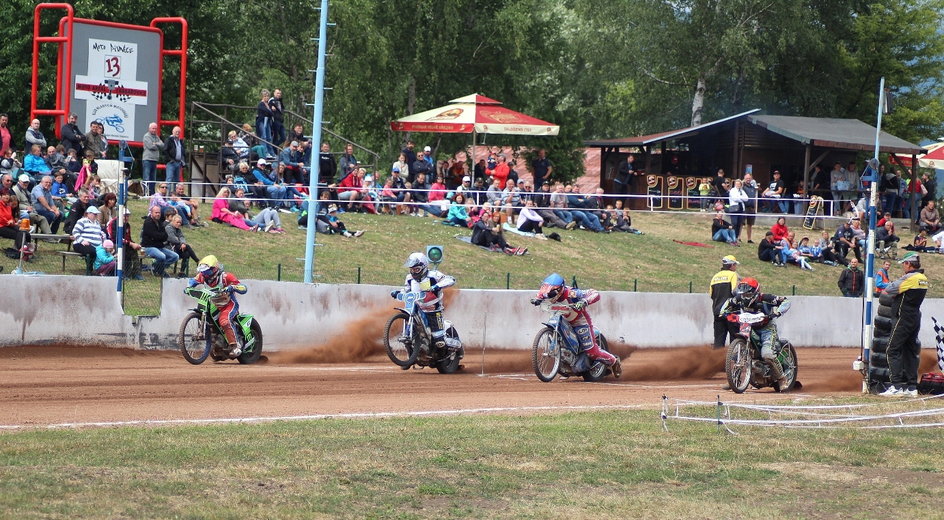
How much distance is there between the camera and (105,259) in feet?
64.8

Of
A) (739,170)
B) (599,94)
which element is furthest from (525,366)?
(599,94)

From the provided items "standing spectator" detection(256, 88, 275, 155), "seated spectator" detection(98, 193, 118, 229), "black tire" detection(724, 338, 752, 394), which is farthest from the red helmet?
"standing spectator" detection(256, 88, 275, 155)

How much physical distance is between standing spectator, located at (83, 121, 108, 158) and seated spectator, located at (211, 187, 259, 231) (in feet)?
7.95

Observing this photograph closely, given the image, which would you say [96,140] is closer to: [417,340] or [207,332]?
[207,332]

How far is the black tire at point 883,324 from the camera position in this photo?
15.7 m

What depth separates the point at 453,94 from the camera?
4756 centimetres

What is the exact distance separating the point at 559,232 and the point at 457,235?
11.1 ft

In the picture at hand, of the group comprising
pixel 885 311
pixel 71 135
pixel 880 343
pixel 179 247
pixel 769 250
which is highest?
pixel 71 135

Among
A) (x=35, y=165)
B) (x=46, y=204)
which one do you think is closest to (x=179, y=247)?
(x=46, y=204)

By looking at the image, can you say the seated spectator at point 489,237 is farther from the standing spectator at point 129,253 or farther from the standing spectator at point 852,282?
the standing spectator at point 129,253

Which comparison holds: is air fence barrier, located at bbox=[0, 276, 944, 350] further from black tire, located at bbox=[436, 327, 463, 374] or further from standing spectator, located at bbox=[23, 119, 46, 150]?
standing spectator, located at bbox=[23, 119, 46, 150]

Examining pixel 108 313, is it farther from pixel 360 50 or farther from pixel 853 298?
pixel 360 50

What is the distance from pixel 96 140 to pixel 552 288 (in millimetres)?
12329

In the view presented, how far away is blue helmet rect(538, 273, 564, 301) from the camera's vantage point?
640 inches
